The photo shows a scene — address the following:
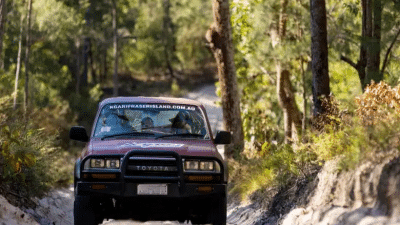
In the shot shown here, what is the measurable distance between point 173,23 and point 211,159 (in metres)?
80.6

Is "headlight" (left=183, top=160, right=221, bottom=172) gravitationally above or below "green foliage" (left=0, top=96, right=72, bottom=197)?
above

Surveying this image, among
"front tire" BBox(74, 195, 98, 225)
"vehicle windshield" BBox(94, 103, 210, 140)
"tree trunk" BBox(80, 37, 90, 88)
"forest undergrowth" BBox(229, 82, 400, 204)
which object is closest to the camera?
"forest undergrowth" BBox(229, 82, 400, 204)

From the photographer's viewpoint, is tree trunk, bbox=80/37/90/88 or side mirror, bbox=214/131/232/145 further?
tree trunk, bbox=80/37/90/88

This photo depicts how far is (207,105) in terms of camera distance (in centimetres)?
6731

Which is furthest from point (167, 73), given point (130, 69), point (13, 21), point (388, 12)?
point (388, 12)

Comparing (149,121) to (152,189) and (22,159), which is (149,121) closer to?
(152,189)

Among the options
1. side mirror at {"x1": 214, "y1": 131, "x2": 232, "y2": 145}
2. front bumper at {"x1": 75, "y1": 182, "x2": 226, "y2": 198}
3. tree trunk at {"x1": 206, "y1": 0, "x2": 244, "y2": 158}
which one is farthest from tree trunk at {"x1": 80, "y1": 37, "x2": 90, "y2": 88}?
front bumper at {"x1": 75, "y1": 182, "x2": 226, "y2": 198}

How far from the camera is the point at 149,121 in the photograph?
1187 centimetres

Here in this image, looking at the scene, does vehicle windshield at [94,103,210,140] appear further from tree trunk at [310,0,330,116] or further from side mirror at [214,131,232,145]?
tree trunk at [310,0,330,116]

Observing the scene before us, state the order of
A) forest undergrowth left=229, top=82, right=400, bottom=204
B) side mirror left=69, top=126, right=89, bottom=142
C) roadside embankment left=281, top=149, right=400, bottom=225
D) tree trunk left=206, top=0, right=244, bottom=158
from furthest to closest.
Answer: tree trunk left=206, top=0, right=244, bottom=158, side mirror left=69, top=126, right=89, bottom=142, forest undergrowth left=229, top=82, right=400, bottom=204, roadside embankment left=281, top=149, right=400, bottom=225

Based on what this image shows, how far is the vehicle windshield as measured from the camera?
11.6 meters

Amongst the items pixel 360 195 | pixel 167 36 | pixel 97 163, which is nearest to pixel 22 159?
pixel 97 163

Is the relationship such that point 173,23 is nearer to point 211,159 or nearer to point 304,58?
point 304,58

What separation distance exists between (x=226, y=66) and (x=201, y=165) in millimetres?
12057
